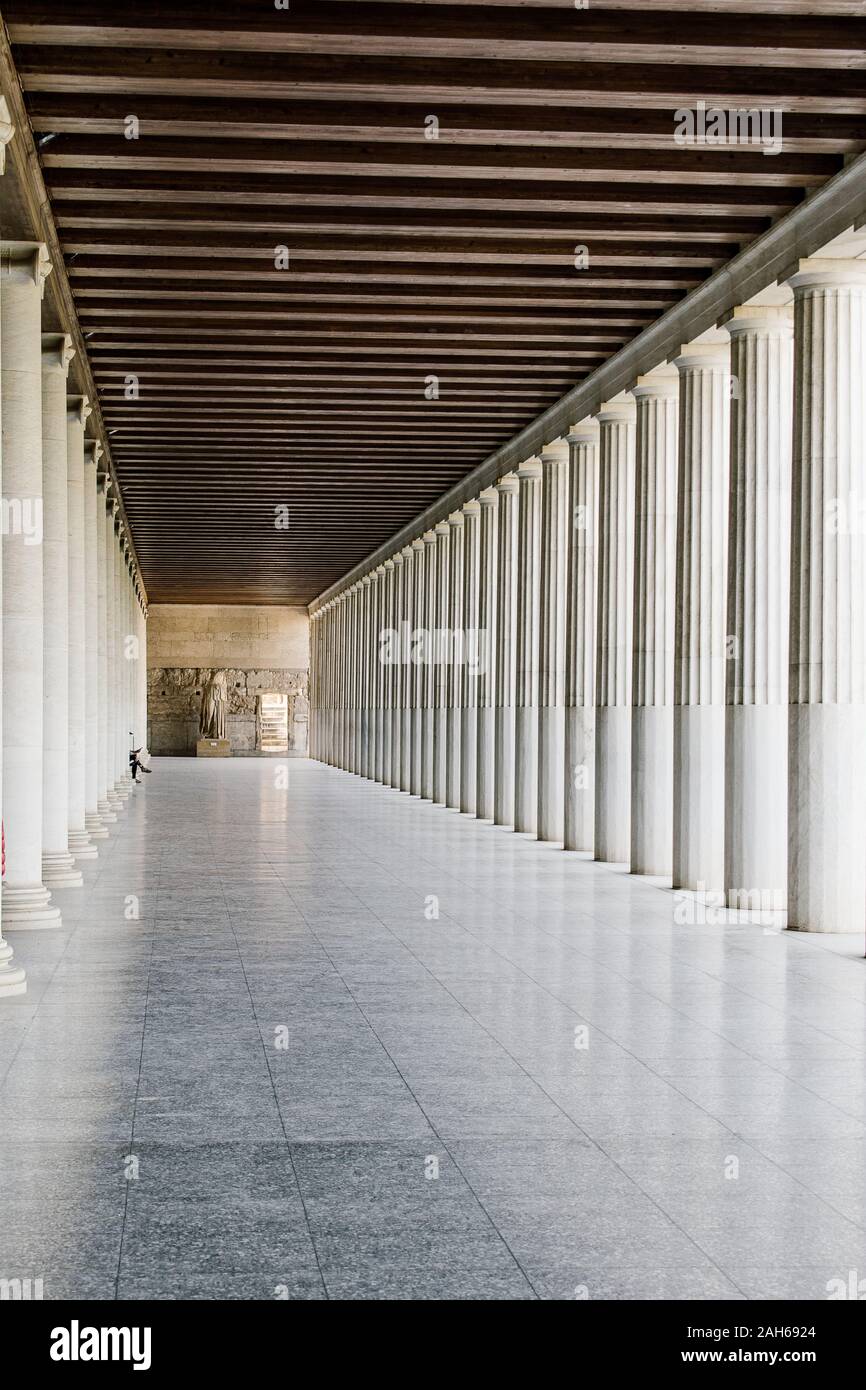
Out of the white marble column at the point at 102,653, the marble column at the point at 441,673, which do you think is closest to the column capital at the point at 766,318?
the white marble column at the point at 102,653

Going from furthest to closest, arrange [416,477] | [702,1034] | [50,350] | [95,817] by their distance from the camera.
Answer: [416,477], [95,817], [50,350], [702,1034]

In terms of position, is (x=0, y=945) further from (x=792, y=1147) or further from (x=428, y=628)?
(x=428, y=628)

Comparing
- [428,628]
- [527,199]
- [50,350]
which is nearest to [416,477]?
[428,628]

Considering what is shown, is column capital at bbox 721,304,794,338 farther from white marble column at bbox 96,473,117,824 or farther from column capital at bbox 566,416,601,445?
white marble column at bbox 96,473,117,824

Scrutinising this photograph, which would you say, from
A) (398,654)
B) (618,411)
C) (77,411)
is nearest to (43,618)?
(77,411)

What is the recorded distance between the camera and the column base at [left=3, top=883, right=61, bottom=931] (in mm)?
14812

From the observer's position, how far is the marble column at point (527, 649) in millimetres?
29969

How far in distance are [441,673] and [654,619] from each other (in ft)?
61.3

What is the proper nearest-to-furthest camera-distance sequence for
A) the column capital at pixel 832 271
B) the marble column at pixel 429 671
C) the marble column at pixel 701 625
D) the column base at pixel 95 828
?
the column capital at pixel 832 271, the marble column at pixel 701 625, the column base at pixel 95 828, the marble column at pixel 429 671

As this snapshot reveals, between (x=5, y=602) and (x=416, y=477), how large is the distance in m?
20.2

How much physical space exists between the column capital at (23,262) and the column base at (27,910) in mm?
5542

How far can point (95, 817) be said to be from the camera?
26766mm

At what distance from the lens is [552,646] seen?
1128 inches

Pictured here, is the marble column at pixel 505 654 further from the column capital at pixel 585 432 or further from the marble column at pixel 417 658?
the marble column at pixel 417 658
